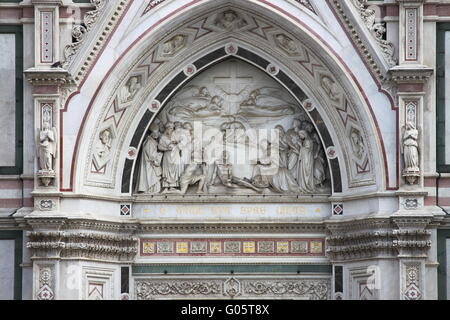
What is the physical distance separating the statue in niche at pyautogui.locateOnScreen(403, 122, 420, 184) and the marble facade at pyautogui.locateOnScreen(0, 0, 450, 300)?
0.02m

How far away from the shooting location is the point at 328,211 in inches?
1385

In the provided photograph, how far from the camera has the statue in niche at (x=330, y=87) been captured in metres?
35.0

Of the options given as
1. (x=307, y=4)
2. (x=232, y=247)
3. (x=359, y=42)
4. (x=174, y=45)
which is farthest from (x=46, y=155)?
(x=359, y=42)

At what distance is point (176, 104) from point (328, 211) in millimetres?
3420

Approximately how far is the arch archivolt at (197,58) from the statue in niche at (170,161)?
2.00 ft

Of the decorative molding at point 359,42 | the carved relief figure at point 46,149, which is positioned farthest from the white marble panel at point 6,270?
the decorative molding at point 359,42

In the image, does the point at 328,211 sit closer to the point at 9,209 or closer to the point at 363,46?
the point at 363,46

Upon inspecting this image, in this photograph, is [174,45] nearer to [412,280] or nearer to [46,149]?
[46,149]

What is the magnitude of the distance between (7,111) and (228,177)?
13.7 feet

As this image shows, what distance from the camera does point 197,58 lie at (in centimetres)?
3547

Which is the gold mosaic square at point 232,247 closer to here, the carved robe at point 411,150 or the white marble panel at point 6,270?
the carved robe at point 411,150

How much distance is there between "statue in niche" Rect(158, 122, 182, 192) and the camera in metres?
35.5

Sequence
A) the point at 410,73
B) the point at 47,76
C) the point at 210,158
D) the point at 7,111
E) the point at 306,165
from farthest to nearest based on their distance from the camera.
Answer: the point at 210,158 < the point at 306,165 < the point at 7,111 < the point at 47,76 < the point at 410,73

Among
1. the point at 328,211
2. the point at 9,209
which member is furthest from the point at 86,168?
the point at 328,211
